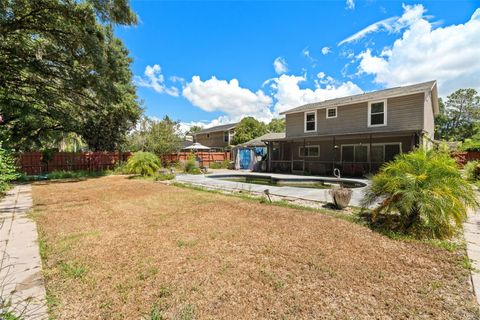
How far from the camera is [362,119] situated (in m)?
15.0

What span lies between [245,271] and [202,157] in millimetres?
22447

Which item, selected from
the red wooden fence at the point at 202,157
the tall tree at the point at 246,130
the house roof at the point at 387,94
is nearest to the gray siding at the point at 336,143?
the house roof at the point at 387,94

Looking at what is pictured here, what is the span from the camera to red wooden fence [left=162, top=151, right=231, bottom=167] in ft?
76.2

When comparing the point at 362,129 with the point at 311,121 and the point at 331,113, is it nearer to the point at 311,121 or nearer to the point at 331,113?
the point at 331,113

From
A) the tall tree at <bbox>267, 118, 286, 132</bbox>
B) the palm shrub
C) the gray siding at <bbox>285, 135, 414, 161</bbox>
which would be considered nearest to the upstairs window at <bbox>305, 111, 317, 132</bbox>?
the gray siding at <bbox>285, 135, 414, 161</bbox>

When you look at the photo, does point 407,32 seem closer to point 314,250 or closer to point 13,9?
point 314,250

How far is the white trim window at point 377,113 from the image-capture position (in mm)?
14133

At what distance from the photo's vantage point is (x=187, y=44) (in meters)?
16.8

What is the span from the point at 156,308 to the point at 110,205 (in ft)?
19.3

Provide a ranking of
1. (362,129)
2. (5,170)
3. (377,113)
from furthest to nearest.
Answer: (362,129), (377,113), (5,170)

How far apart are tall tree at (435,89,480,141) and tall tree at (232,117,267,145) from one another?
34838 mm

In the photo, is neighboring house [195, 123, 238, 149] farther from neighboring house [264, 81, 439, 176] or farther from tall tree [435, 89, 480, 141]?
tall tree [435, 89, 480, 141]

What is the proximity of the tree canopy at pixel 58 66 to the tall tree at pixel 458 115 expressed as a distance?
51.5m

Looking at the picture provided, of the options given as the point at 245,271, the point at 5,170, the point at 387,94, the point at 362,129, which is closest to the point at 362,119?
the point at 362,129
